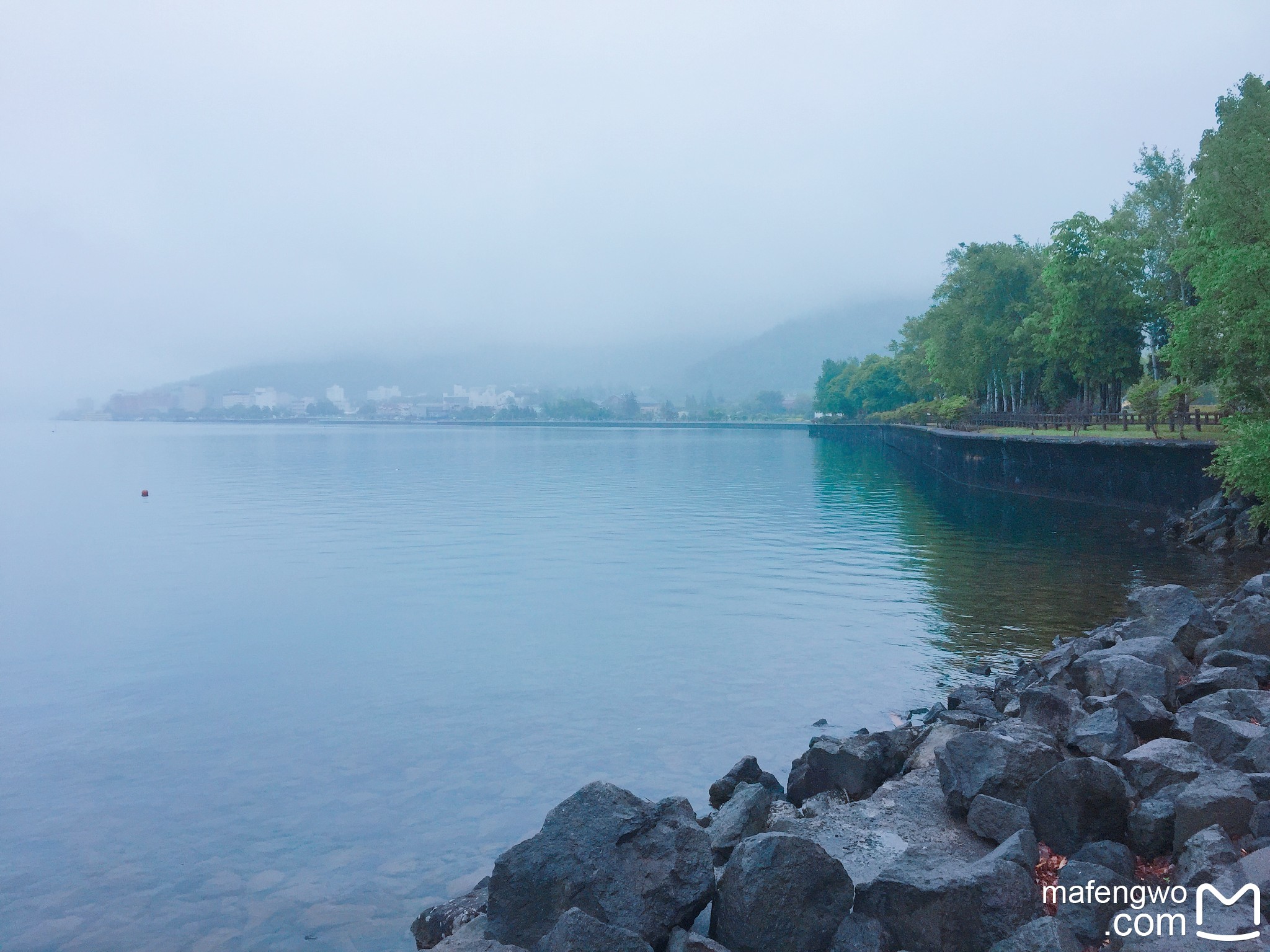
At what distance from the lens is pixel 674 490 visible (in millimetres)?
61875

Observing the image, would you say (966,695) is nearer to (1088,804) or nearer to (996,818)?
(996,818)

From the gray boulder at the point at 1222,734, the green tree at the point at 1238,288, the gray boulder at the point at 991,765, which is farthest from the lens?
the green tree at the point at 1238,288

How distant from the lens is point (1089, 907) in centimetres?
714

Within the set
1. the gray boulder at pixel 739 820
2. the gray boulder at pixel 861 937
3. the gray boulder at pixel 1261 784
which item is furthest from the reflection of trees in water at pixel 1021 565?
the gray boulder at pixel 861 937

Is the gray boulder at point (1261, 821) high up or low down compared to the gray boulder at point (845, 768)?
up

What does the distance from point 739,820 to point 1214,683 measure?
24.8 ft

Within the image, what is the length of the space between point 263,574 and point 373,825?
20156 mm

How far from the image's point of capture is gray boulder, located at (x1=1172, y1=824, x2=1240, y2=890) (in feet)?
22.9

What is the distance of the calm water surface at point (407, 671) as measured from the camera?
11234 millimetres

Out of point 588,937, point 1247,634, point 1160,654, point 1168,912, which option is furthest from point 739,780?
point 1247,634

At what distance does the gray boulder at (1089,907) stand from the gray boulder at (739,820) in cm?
307

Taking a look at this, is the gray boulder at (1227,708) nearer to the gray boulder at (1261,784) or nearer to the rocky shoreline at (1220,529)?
the gray boulder at (1261,784)

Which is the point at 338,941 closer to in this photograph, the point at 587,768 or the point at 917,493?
the point at 587,768

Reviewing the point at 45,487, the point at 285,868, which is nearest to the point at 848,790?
the point at 285,868
